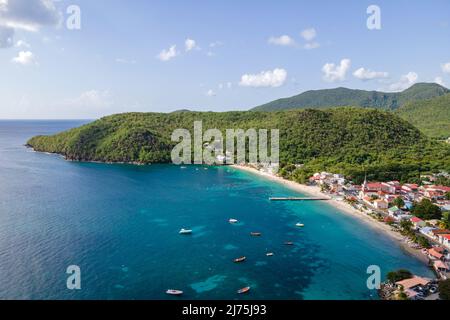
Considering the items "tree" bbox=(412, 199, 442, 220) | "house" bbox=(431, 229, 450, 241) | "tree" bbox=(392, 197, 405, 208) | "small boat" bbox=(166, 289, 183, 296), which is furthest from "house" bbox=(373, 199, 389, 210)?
"small boat" bbox=(166, 289, 183, 296)

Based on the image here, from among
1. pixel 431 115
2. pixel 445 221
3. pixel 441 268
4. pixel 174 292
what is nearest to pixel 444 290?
pixel 441 268

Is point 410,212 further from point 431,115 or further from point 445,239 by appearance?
point 431,115

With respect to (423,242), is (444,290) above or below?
below

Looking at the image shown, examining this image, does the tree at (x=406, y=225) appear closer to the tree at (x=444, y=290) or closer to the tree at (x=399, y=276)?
the tree at (x=399, y=276)

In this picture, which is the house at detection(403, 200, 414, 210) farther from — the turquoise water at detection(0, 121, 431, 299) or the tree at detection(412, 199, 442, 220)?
the turquoise water at detection(0, 121, 431, 299)

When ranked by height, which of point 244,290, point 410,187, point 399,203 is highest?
point 410,187

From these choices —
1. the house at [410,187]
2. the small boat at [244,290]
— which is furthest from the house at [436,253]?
the house at [410,187]

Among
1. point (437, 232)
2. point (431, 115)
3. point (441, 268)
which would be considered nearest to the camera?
point (441, 268)
